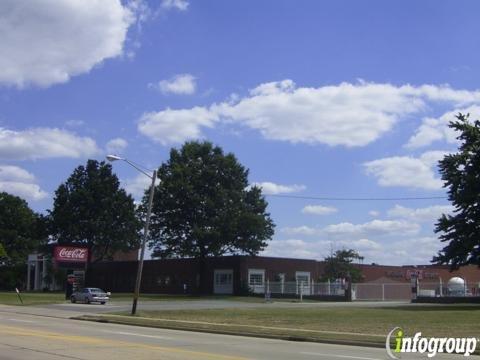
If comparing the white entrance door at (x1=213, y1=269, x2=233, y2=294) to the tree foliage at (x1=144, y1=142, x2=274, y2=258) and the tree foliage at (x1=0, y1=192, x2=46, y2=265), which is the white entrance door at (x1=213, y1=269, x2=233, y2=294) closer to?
the tree foliage at (x1=144, y1=142, x2=274, y2=258)

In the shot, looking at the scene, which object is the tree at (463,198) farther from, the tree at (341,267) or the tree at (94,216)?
the tree at (94,216)

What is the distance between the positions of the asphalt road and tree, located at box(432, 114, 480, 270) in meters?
31.3

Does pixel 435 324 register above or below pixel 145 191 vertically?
below

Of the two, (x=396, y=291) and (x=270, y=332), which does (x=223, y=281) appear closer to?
(x=396, y=291)

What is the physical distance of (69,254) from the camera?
7519cm

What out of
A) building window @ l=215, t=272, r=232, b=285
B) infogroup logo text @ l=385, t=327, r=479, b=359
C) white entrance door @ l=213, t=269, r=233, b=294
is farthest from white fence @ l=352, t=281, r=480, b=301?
infogroup logo text @ l=385, t=327, r=479, b=359

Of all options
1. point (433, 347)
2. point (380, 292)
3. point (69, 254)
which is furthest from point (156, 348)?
point (69, 254)

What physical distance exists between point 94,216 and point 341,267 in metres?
31.4

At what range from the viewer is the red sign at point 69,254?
7400cm

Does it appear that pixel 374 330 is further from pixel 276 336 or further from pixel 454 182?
pixel 454 182

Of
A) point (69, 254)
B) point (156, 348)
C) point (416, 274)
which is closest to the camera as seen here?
point (156, 348)

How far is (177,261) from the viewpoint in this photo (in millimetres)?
78812

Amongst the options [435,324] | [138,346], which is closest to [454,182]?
[435,324]

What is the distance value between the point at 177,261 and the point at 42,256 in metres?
27.3
